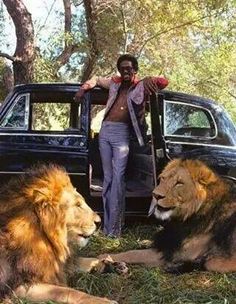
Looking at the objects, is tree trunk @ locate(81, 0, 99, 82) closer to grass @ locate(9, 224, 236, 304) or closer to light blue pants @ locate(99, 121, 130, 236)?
light blue pants @ locate(99, 121, 130, 236)

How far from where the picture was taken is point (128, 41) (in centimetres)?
1639

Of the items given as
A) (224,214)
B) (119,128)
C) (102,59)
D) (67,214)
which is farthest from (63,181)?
(102,59)

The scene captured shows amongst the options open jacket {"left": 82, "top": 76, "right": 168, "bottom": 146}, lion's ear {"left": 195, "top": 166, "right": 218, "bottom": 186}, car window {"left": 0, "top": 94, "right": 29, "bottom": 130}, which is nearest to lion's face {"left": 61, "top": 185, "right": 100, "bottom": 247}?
lion's ear {"left": 195, "top": 166, "right": 218, "bottom": 186}

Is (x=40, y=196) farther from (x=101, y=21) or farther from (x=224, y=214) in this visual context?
(x=101, y=21)

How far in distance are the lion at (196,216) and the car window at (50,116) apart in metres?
2.67

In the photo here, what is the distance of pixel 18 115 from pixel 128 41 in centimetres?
987

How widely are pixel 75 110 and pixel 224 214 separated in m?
3.01

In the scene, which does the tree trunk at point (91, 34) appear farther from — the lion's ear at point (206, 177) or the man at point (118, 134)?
the lion's ear at point (206, 177)

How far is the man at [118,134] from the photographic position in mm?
6504

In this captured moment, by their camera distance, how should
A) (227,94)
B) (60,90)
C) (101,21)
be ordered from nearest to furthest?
(60,90) → (101,21) → (227,94)

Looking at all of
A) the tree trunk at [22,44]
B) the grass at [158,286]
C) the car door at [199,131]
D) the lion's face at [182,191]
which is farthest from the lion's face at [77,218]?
the tree trunk at [22,44]

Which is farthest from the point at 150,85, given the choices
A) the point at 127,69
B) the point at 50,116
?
the point at 50,116

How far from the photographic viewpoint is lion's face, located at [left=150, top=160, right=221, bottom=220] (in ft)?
16.3

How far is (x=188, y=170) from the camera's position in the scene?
5000mm
